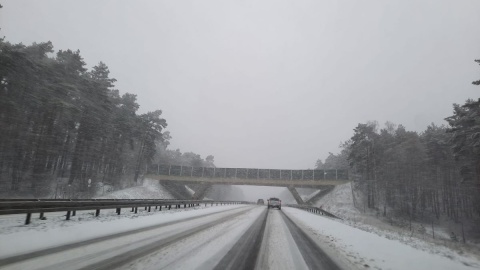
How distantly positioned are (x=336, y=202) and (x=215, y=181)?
28.8m

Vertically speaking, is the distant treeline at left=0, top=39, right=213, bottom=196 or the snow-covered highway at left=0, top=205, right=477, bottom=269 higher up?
the distant treeline at left=0, top=39, right=213, bottom=196

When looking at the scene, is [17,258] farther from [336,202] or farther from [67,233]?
[336,202]

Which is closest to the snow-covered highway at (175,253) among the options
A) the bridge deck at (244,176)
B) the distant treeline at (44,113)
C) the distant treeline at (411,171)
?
the distant treeline at (44,113)

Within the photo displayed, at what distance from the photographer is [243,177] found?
70.8 metres

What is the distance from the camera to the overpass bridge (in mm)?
67000

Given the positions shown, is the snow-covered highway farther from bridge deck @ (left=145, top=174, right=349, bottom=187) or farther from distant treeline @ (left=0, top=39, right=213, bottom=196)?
bridge deck @ (left=145, top=174, right=349, bottom=187)

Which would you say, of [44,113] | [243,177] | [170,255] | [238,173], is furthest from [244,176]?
[170,255]

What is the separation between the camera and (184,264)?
17.5 feet

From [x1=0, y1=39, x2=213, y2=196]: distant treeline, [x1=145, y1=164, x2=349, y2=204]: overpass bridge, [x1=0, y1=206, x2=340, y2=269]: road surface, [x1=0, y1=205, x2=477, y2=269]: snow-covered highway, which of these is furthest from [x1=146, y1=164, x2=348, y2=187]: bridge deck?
[x1=0, y1=206, x2=340, y2=269]: road surface

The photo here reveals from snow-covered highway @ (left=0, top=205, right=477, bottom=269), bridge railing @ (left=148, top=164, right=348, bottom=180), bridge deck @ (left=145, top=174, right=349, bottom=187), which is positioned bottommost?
snow-covered highway @ (left=0, top=205, right=477, bottom=269)

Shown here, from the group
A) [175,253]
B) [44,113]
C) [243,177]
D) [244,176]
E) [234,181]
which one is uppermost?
[44,113]

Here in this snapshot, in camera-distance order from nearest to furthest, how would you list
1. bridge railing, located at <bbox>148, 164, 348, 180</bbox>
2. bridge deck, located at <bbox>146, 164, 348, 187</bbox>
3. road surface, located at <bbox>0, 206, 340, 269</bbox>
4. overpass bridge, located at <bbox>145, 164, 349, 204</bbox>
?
road surface, located at <bbox>0, 206, 340, 269</bbox> < bridge deck, located at <bbox>146, 164, 348, 187</bbox> < overpass bridge, located at <bbox>145, 164, 349, 204</bbox> < bridge railing, located at <bbox>148, 164, 348, 180</bbox>

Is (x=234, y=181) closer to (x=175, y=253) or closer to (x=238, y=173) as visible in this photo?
(x=238, y=173)

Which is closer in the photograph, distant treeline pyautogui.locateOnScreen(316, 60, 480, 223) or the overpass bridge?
distant treeline pyautogui.locateOnScreen(316, 60, 480, 223)
